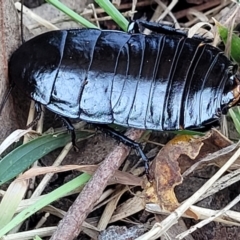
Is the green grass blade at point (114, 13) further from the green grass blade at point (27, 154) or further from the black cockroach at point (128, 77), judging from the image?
the green grass blade at point (27, 154)

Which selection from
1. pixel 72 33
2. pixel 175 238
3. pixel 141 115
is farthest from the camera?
pixel 72 33

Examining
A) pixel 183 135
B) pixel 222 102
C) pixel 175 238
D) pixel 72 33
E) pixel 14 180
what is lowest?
pixel 175 238

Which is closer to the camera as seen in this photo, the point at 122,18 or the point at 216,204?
the point at 216,204

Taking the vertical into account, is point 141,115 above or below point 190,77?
below

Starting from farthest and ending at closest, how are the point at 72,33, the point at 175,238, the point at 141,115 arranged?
the point at 72,33 < the point at 141,115 < the point at 175,238

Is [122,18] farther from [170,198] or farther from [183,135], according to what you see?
[170,198]

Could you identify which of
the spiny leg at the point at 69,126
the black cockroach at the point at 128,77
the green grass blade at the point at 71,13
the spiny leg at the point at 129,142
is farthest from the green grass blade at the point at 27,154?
the green grass blade at the point at 71,13

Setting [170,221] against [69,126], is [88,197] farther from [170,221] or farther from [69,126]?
[69,126]

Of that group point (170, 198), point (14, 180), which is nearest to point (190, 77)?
point (170, 198)

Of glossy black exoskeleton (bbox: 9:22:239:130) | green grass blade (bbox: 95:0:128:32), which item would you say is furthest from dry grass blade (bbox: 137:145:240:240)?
green grass blade (bbox: 95:0:128:32)
